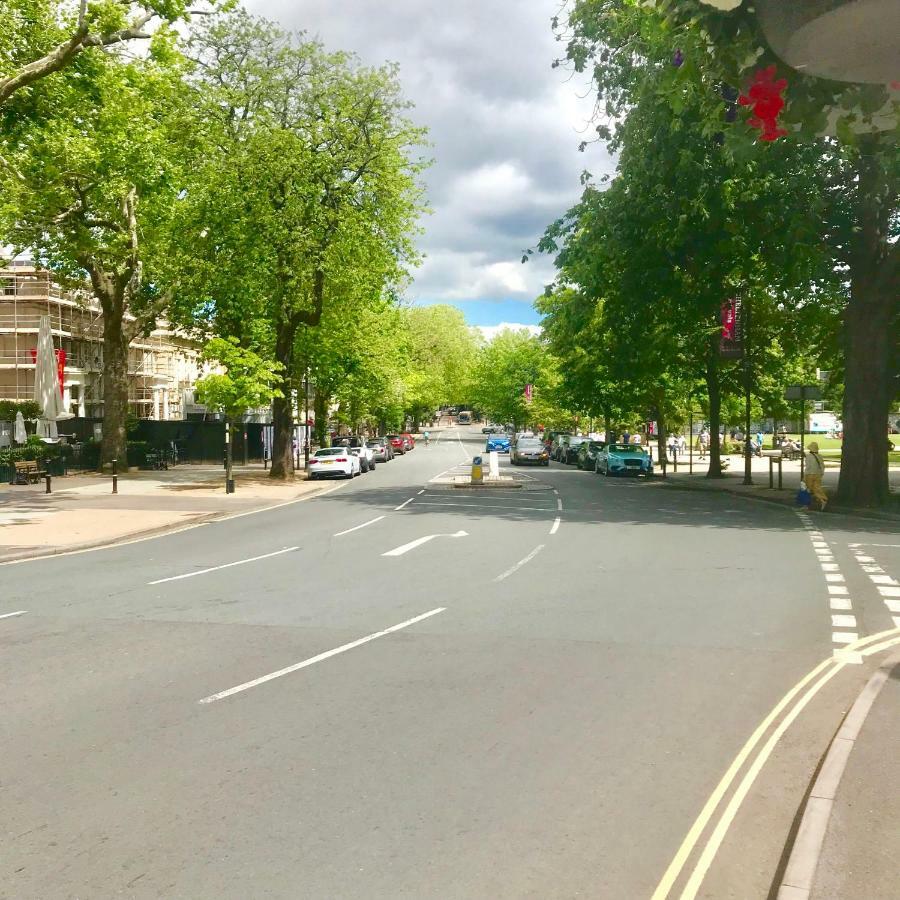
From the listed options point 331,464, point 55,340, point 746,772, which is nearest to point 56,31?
point 331,464

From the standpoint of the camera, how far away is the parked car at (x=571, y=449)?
183 ft

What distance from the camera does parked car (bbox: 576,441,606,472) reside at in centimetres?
4859

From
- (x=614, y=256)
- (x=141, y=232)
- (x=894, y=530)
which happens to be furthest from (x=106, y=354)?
(x=894, y=530)

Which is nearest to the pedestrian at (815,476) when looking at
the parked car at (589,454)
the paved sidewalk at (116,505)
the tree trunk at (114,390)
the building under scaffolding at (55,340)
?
the paved sidewalk at (116,505)

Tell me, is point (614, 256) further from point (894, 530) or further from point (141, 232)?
point (141, 232)

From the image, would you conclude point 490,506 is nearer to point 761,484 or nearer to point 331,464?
point 761,484

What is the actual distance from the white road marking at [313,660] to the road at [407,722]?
3 centimetres

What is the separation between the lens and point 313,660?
7.73 meters

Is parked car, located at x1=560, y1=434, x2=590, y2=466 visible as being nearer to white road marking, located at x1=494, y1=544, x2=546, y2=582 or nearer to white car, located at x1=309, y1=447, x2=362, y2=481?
white car, located at x1=309, y1=447, x2=362, y2=481

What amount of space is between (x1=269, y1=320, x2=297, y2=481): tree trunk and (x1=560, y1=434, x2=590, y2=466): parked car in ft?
71.4

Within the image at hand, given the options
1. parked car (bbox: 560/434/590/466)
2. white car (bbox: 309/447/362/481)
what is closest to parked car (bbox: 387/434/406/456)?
parked car (bbox: 560/434/590/466)

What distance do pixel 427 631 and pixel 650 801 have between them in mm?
4299

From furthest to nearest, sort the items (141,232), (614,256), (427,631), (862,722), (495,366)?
(495,366) → (141,232) → (614,256) → (427,631) → (862,722)

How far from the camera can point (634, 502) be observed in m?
25.8
